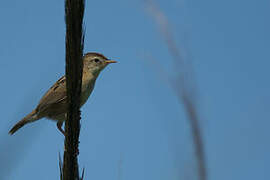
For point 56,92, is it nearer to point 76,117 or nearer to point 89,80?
point 89,80

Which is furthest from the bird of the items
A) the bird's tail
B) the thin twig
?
the thin twig

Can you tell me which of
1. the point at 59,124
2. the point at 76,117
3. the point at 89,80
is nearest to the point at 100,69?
the point at 89,80

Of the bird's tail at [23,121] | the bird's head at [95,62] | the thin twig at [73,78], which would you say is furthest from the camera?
the bird's head at [95,62]

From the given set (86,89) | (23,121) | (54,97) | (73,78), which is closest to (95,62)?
(86,89)

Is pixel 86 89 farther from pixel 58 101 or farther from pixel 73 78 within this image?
pixel 73 78

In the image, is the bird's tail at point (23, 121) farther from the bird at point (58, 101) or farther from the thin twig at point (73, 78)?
the thin twig at point (73, 78)

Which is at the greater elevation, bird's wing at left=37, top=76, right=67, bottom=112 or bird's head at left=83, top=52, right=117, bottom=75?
bird's head at left=83, top=52, right=117, bottom=75

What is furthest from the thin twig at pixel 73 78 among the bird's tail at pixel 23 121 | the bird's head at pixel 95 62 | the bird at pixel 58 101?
the bird's head at pixel 95 62

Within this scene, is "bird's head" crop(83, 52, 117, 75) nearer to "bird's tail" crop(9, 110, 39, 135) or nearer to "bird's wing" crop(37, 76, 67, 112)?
"bird's wing" crop(37, 76, 67, 112)

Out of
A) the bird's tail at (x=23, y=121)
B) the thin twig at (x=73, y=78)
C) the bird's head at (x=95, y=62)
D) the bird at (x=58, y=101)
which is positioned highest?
the bird's head at (x=95, y=62)
